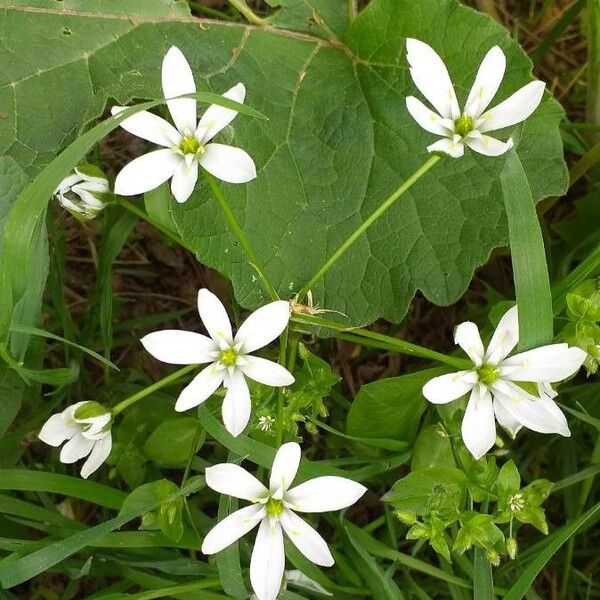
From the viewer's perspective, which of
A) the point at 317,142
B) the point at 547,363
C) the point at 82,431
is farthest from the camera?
the point at 317,142

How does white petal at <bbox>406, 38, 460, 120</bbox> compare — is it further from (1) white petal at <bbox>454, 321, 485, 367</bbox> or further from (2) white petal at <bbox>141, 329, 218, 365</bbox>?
(2) white petal at <bbox>141, 329, 218, 365</bbox>

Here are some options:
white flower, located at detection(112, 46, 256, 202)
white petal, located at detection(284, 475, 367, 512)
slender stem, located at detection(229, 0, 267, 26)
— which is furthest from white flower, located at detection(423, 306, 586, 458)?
slender stem, located at detection(229, 0, 267, 26)

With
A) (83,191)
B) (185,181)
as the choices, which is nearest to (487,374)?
(185,181)

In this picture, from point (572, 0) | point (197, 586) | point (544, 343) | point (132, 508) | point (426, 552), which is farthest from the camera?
point (572, 0)

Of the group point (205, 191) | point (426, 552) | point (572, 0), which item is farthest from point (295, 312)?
point (572, 0)

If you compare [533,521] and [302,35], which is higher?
[302,35]

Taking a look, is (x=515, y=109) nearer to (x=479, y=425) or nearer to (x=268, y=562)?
(x=479, y=425)

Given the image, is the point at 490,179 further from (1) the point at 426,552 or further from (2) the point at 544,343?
(1) the point at 426,552
